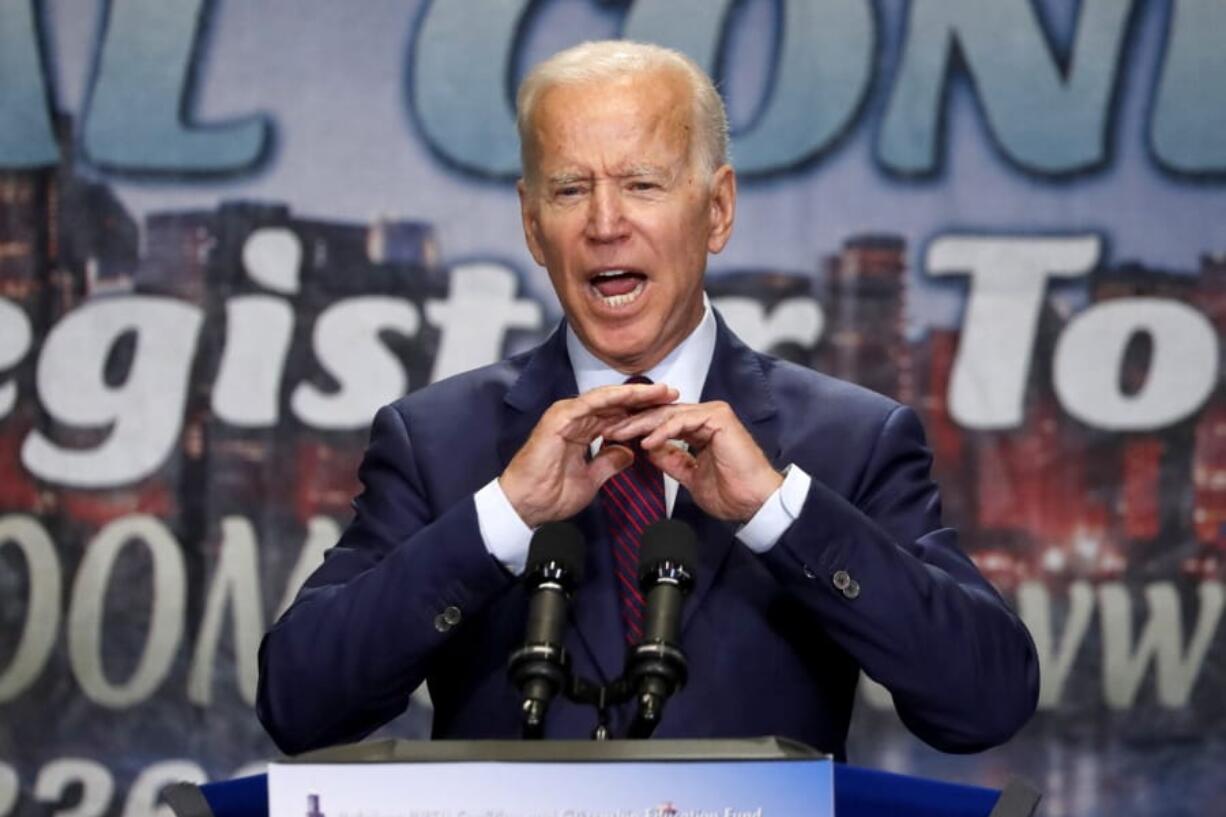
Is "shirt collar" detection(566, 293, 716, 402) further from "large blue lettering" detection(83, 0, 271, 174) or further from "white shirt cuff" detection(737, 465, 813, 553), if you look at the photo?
"large blue lettering" detection(83, 0, 271, 174)

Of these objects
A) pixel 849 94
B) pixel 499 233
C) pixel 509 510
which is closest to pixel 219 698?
pixel 499 233

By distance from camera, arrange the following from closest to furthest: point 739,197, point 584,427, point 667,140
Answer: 1. point 584,427
2. point 667,140
3. point 739,197

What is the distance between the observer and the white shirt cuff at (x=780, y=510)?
1995mm

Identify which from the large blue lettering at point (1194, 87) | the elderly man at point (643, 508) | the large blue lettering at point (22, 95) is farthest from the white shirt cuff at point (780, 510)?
the large blue lettering at point (22, 95)

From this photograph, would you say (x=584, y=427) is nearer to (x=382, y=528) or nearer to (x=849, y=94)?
(x=382, y=528)

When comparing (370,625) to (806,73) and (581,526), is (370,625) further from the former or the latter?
(806,73)

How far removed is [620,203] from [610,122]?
0.31ft

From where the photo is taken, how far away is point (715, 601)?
7.14ft

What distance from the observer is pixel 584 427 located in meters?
2.01

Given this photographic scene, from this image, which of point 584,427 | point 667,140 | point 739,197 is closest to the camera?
point 584,427

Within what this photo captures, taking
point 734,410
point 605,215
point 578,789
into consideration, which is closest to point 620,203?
point 605,215

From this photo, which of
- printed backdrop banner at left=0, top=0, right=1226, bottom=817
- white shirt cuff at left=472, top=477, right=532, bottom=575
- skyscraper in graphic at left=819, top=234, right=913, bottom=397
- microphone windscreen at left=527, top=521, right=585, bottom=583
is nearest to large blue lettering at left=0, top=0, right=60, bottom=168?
printed backdrop banner at left=0, top=0, right=1226, bottom=817

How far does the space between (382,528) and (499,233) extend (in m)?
1.92

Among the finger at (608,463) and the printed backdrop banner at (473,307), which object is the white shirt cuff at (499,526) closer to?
the finger at (608,463)
